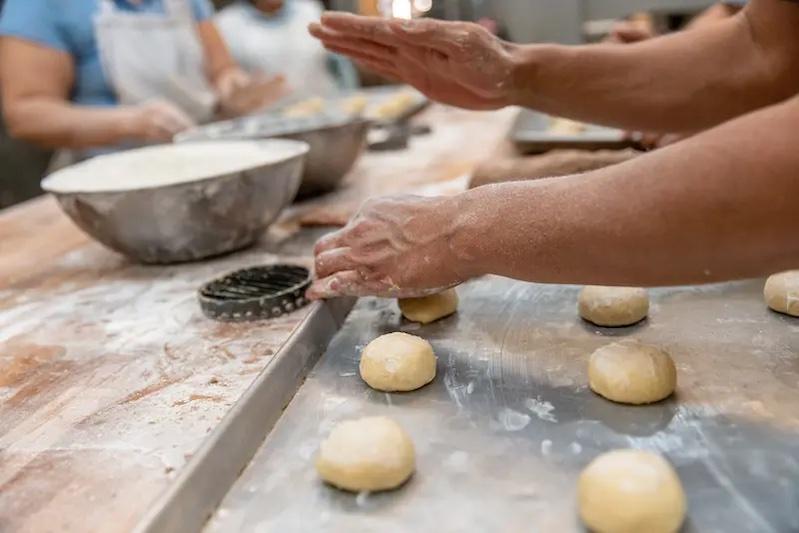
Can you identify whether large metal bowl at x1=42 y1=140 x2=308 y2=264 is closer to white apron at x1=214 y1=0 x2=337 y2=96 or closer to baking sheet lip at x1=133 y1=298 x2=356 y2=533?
baking sheet lip at x1=133 y1=298 x2=356 y2=533

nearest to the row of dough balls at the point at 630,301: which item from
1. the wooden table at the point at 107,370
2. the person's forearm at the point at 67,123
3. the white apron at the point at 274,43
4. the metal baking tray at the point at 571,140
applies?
the wooden table at the point at 107,370

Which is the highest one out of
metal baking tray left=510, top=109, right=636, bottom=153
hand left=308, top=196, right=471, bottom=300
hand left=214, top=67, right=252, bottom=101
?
hand left=308, top=196, right=471, bottom=300

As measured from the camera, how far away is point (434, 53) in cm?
164

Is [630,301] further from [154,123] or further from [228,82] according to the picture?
[228,82]

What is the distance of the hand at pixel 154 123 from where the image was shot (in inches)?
107

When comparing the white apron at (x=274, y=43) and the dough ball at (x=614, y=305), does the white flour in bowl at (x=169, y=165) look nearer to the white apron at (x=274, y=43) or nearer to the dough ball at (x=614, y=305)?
the dough ball at (x=614, y=305)

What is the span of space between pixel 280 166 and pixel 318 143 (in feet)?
1.47

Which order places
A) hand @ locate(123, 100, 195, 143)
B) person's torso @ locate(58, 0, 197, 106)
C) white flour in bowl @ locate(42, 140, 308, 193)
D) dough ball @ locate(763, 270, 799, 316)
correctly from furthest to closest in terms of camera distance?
person's torso @ locate(58, 0, 197, 106)
hand @ locate(123, 100, 195, 143)
white flour in bowl @ locate(42, 140, 308, 193)
dough ball @ locate(763, 270, 799, 316)

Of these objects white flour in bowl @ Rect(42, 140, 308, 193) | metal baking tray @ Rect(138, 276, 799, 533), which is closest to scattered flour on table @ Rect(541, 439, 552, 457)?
metal baking tray @ Rect(138, 276, 799, 533)

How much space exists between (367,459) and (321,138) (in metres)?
1.48

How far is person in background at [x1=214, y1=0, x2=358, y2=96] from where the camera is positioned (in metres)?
4.95

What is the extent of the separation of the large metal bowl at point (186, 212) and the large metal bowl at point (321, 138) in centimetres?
37

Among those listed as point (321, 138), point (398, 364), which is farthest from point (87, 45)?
point (398, 364)

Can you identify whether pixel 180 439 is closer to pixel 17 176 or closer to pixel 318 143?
pixel 318 143
